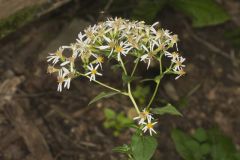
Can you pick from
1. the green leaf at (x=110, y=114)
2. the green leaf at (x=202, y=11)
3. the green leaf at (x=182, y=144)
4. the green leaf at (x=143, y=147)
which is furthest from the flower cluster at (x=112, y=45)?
the green leaf at (x=202, y=11)

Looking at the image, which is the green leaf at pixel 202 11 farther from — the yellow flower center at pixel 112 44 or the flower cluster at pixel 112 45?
the yellow flower center at pixel 112 44

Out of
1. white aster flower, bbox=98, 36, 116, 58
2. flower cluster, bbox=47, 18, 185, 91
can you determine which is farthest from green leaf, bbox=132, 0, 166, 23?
white aster flower, bbox=98, 36, 116, 58

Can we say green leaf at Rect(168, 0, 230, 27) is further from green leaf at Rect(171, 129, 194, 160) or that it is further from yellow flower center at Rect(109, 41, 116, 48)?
yellow flower center at Rect(109, 41, 116, 48)

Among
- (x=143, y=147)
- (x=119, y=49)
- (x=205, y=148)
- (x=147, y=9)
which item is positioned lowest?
(x=205, y=148)

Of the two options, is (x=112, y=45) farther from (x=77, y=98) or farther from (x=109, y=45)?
(x=77, y=98)

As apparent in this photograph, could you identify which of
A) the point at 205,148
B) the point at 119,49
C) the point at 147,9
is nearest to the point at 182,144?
the point at 205,148
